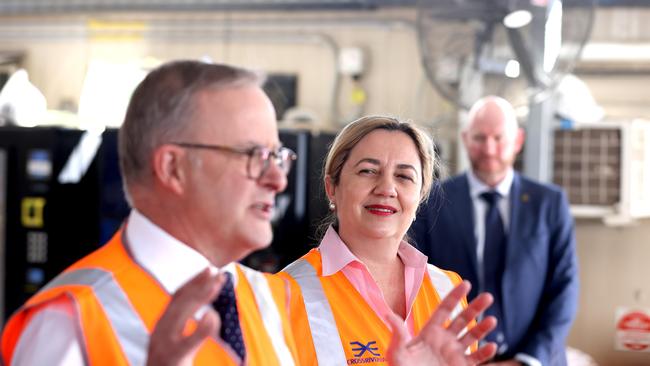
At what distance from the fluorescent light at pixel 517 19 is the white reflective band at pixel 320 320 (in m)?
1.56

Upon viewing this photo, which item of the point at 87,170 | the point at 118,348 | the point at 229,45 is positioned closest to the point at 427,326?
the point at 118,348

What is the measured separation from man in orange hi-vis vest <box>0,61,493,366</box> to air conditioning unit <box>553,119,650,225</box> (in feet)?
10.3

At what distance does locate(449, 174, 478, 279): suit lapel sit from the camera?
73.1 inches

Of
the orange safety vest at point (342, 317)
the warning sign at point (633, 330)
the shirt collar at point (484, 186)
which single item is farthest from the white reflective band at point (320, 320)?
the warning sign at point (633, 330)

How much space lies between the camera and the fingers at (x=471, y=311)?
3.65 feet

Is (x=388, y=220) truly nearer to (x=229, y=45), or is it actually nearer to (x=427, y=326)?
(x=427, y=326)

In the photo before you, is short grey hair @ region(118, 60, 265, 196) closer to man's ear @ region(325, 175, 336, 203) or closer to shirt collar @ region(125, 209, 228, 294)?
shirt collar @ region(125, 209, 228, 294)

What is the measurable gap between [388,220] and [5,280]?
3.76 m

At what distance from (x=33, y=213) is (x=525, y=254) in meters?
3.23

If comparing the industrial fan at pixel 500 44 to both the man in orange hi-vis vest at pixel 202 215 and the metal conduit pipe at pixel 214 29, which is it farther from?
the metal conduit pipe at pixel 214 29

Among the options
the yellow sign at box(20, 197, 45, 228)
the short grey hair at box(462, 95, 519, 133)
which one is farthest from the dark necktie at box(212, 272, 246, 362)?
the yellow sign at box(20, 197, 45, 228)

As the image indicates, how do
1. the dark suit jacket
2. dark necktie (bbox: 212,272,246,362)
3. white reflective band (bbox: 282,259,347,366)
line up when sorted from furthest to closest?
the dark suit jacket, white reflective band (bbox: 282,259,347,366), dark necktie (bbox: 212,272,246,362)

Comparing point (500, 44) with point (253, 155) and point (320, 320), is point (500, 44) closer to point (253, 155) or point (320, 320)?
point (320, 320)

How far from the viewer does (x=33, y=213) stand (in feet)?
15.4
